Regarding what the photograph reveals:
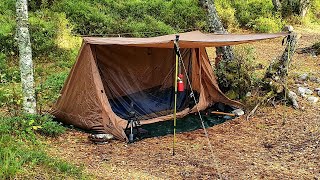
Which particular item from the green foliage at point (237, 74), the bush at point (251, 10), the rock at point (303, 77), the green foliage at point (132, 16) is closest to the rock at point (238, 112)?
the green foliage at point (237, 74)

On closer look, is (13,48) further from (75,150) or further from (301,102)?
(301,102)

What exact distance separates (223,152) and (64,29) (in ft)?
22.0

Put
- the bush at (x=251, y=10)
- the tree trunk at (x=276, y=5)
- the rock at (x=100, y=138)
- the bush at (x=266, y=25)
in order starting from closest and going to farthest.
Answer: the rock at (x=100, y=138)
the bush at (x=266, y=25)
the bush at (x=251, y=10)
the tree trunk at (x=276, y=5)

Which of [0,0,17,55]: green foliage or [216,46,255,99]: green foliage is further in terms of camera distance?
[0,0,17,55]: green foliage

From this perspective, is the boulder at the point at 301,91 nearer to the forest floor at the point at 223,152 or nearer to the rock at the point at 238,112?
the forest floor at the point at 223,152

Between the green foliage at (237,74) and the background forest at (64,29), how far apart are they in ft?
0.73

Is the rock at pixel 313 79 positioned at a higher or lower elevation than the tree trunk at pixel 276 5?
lower

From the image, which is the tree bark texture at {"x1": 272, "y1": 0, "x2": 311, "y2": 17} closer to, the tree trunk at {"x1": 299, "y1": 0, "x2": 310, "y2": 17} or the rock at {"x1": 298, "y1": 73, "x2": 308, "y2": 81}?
the tree trunk at {"x1": 299, "y1": 0, "x2": 310, "y2": 17}

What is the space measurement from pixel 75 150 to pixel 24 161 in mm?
1158

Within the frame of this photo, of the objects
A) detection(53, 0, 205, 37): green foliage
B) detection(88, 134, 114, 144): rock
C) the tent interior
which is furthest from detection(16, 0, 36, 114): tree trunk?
detection(53, 0, 205, 37): green foliage

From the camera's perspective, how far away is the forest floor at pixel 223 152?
4.52 metres

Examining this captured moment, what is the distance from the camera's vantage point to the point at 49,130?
5379mm

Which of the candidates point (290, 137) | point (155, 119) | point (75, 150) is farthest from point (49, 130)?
point (290, 137)

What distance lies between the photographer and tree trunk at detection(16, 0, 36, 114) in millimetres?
5297
